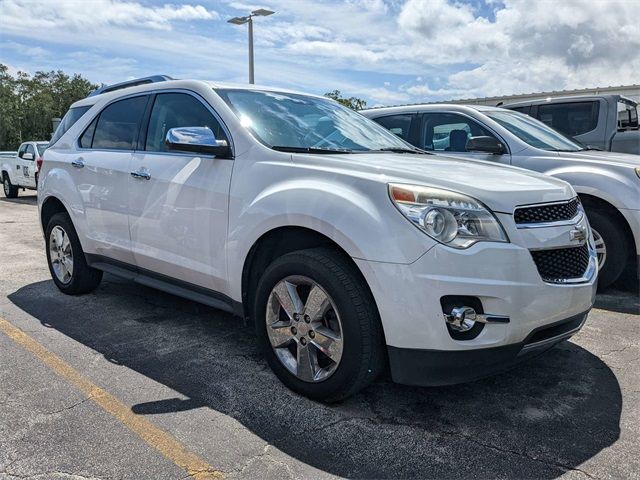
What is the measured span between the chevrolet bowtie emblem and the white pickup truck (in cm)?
1566

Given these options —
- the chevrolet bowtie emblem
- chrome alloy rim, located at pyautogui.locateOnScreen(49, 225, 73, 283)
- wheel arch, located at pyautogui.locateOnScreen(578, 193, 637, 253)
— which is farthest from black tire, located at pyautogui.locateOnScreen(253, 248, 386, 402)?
wheel arch, located at pyautogui.locateOnScreen(578, 193, 637, 253)

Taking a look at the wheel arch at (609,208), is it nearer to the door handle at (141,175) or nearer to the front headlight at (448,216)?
the front headlight at (448,216)

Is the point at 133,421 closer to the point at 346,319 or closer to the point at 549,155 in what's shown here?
the point at 346,319

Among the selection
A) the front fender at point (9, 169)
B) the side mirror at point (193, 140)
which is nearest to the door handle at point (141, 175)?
the side mirror at point (193, 140)

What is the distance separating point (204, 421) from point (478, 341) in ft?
4.60

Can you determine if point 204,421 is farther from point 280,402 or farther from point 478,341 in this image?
point 478,341

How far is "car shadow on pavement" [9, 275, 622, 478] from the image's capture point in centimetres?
251

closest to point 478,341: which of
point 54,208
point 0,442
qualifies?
point 0,442

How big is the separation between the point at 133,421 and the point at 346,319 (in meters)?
1.19

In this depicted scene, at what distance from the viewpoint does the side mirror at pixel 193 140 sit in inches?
132

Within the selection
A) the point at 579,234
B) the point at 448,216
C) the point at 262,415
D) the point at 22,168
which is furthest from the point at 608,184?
the point at 22,168

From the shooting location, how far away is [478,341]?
8.59 ft

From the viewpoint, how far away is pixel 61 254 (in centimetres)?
518

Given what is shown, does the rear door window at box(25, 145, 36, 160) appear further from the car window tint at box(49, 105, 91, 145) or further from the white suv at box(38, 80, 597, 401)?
the white suv at box(38, 80, 597, 401)
